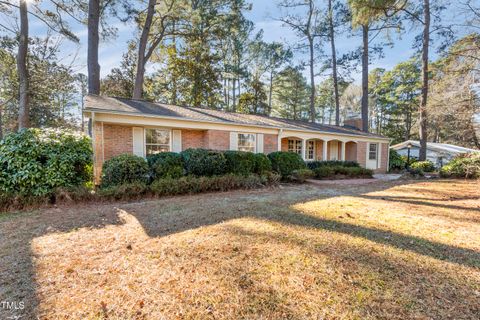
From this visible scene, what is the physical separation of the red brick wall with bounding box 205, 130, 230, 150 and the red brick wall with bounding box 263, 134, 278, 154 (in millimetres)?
2284

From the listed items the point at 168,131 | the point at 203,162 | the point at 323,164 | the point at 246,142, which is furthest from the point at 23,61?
the point at 323,164

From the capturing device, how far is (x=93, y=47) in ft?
37.6

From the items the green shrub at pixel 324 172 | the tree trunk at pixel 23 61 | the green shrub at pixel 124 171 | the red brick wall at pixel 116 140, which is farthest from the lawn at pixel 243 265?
the tree trunk at pixel 23 61

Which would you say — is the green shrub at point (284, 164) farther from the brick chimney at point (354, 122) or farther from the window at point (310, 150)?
the brick chimney at point (354, 122)

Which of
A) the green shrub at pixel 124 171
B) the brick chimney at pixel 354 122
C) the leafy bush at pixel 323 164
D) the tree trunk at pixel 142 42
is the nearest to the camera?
the green shrub at pixel 124 171

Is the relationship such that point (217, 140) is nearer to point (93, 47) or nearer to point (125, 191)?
point (125, 191)

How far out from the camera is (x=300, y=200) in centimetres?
629

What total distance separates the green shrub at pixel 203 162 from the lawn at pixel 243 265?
3518mm

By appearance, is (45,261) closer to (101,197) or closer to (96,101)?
(101,197)

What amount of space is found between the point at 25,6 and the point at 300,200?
1670 centimetres

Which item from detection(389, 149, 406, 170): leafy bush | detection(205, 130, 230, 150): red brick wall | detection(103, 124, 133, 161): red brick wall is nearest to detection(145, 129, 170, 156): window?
detection(103, 124, 133, 161): red brick wall

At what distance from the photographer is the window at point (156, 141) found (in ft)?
32.6

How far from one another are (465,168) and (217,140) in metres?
13.5

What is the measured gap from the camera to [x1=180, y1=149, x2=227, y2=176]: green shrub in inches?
321
